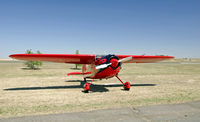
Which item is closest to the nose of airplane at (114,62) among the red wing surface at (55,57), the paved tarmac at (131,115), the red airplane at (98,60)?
the red airplane at (98,60)

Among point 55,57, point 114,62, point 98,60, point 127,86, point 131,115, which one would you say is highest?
point 55,57

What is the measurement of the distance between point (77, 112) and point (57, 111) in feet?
2.58

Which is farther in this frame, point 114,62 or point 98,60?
point 98,60

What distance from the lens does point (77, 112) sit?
5.66 meters

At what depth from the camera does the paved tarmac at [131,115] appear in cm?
489

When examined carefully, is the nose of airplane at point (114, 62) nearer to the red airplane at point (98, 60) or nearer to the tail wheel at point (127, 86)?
the red airplane at point (98, 60)

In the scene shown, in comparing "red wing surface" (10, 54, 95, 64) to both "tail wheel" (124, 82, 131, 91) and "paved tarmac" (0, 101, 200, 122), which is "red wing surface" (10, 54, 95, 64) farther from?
"paved tarmac" (0, 101, 200, 122)

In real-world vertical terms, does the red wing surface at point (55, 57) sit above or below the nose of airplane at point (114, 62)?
above

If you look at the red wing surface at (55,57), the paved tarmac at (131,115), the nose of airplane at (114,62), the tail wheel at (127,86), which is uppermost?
the red wing surface at (55,57)

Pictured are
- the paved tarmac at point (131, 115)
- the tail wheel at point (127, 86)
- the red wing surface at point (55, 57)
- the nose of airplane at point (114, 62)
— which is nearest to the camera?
the paved tarmac at point (131, 115)

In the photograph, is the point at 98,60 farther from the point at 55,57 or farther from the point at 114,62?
the point at 55,57

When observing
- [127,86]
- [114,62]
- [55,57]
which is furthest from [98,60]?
[55,57]

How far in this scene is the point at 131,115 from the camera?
17.5 feet

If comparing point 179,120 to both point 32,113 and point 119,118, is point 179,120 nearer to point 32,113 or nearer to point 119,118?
point 119,118
